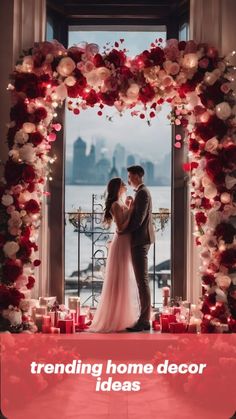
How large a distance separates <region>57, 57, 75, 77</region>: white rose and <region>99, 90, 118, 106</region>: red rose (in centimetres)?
29

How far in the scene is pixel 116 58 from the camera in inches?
174

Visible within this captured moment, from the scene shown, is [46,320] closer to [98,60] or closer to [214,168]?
[214,168]

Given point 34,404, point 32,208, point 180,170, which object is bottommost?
point 34,404

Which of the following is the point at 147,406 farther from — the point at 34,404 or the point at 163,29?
the point at 163,29

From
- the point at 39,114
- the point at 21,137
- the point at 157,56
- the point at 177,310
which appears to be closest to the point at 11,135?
the point at 21,137

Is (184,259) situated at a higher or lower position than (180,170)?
lower

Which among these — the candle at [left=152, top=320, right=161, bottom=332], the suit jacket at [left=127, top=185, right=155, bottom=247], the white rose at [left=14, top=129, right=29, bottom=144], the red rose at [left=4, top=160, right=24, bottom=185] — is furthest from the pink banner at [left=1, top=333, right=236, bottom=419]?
the white rose at [left=14, top=129, right=29, bottom=144]

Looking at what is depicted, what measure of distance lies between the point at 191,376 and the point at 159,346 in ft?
2.30

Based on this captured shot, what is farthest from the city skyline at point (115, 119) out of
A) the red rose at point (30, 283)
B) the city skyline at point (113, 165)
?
the red rose at point (30, 283)

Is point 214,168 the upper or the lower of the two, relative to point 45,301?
upper

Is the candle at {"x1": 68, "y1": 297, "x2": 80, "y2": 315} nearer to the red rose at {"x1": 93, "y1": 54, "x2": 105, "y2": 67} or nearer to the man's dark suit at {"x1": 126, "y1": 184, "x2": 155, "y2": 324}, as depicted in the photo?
the man's dark suit at {"x1": 126, "y1": 184, "x2": 155, "y2": 324}

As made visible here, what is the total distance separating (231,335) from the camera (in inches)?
163

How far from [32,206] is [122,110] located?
3.23 ft

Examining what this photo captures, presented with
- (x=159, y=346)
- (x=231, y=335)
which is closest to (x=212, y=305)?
(x=231, y=335)
